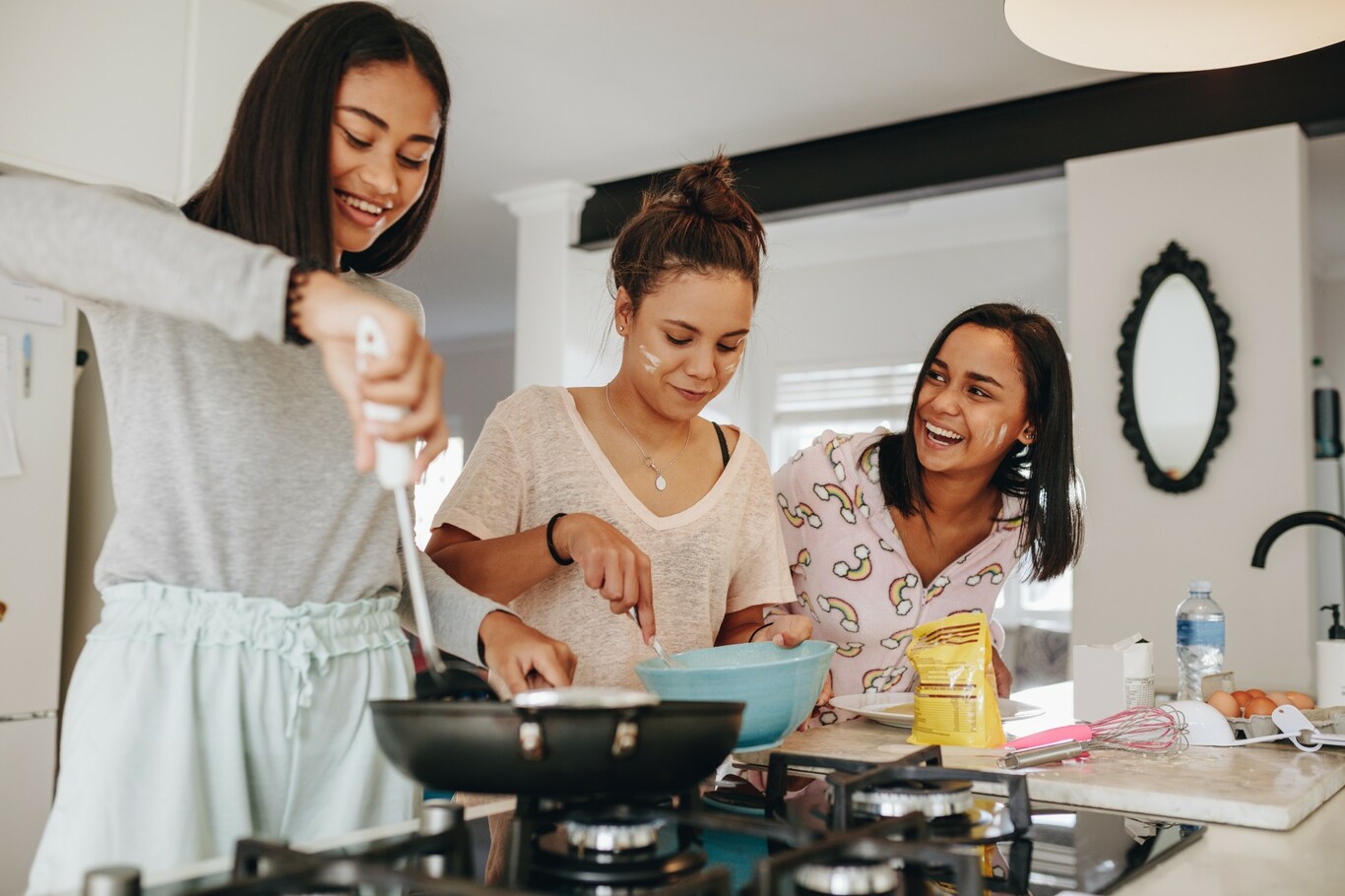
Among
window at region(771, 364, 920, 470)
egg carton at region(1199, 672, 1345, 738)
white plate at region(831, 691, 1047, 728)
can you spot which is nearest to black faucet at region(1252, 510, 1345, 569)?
egg carton at region(1199, 672, 1345, 738)

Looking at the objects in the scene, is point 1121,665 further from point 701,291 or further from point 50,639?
point 50,639

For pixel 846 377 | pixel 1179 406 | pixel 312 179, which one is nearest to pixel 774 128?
pixel 1179 406

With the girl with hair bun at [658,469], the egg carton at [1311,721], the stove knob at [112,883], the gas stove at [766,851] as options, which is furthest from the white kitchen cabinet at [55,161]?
the egg carton at [1311,721]

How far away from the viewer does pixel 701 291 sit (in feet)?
4.79

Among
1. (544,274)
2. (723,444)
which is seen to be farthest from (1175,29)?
(544,274)

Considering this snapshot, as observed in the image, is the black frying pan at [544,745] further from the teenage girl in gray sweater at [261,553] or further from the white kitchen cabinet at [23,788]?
the white kitchen cabinet at [23,788]

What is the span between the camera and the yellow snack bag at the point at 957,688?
131 cm

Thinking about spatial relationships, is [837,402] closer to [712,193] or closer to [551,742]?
[712,193]

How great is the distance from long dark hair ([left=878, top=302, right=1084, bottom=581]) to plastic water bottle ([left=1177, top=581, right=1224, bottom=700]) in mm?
224

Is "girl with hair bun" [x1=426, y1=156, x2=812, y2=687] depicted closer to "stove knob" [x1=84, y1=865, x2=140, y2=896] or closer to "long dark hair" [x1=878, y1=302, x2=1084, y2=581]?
"long dark hair" [x1=878, y1=302, x2=1084, y2=581]

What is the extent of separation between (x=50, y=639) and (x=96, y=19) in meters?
1.40

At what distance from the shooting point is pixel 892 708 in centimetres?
153

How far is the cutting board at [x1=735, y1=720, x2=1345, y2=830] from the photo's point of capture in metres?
1.05

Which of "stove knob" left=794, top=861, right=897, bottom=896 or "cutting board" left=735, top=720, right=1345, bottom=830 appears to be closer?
"stove knob" left=794, top=861, right=897, bottom=896
